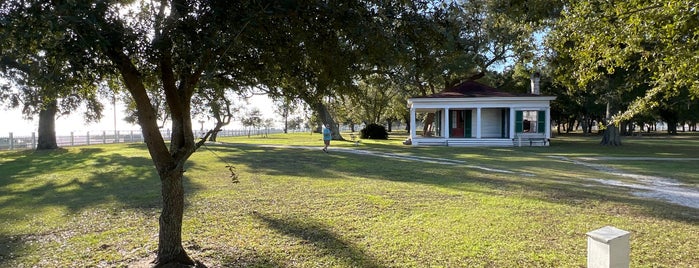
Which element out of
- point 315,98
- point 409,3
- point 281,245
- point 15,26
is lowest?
point 281,245

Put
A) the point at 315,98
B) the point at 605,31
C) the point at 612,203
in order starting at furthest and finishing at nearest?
the point at 612,203 < the point at 605,31 < the point at 315,98

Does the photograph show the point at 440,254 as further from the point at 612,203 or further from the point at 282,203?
the point at 612,203

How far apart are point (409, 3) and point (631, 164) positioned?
1476 cm

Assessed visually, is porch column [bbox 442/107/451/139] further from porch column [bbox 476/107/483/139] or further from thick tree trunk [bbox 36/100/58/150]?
thick tree trunk [bbox 36/100/58/150]

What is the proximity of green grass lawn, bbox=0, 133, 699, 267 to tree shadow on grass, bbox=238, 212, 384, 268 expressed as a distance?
0.05 ft

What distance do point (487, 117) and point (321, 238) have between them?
953 inches

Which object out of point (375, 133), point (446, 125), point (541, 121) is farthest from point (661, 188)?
point (375, 133)

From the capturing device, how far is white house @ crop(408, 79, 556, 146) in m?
25.6

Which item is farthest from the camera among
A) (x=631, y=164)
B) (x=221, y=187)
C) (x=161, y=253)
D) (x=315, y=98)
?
(x=631, y=164)

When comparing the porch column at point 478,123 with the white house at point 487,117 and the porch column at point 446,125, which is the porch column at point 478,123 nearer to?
the white house at point 487,117

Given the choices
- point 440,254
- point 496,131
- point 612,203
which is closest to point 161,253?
point 440,254

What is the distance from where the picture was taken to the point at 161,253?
4.36m

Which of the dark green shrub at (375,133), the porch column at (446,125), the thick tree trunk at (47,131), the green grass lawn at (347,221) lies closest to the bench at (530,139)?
the porch column at (446,125)

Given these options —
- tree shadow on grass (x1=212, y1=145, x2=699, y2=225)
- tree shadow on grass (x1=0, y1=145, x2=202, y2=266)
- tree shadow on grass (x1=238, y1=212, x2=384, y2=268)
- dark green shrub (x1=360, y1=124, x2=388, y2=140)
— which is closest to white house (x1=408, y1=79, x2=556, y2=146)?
dark green shrub (x1=360, y1=124, x2=388, y2=140)
